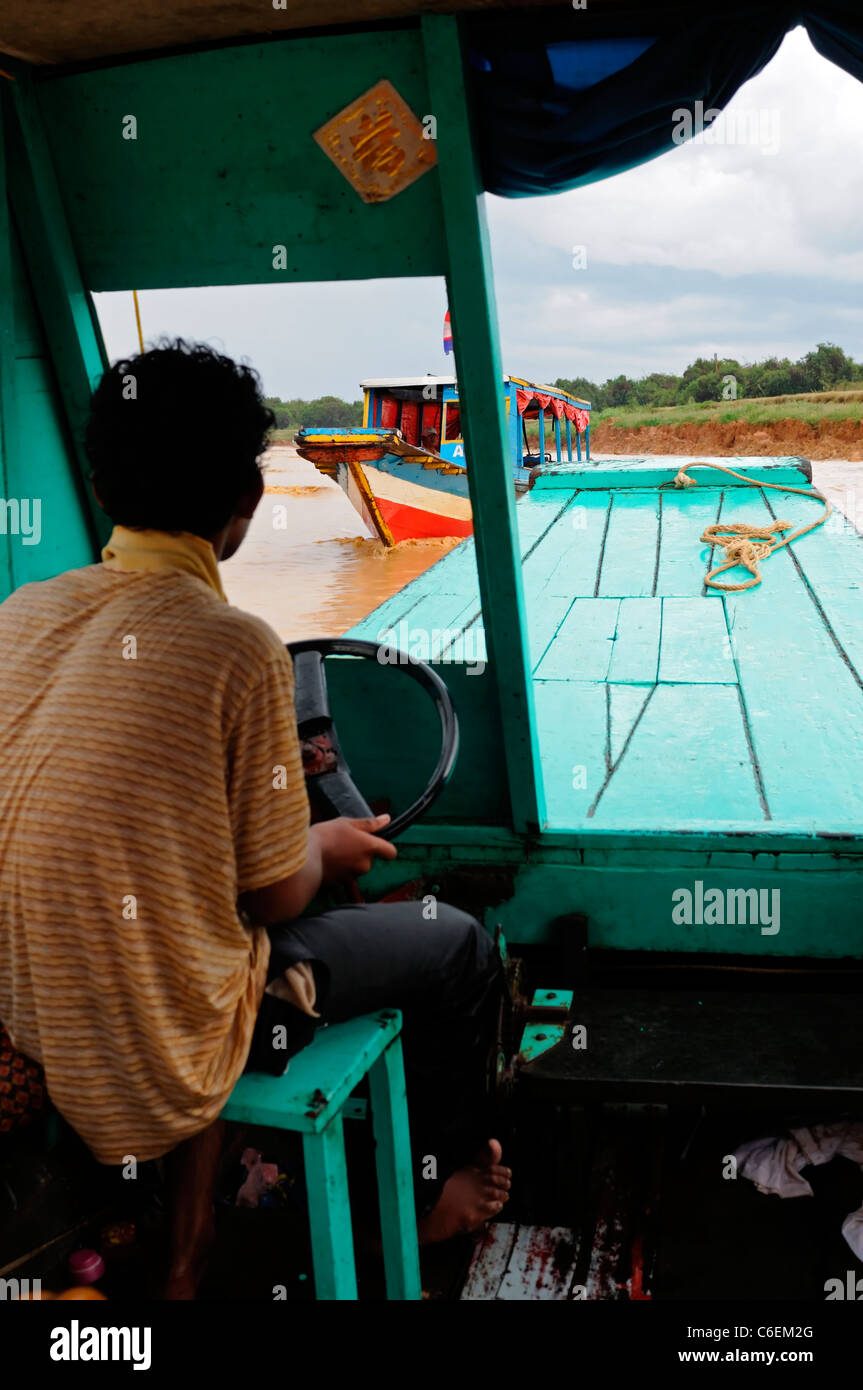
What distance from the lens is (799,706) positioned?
A: 3094 millimetres

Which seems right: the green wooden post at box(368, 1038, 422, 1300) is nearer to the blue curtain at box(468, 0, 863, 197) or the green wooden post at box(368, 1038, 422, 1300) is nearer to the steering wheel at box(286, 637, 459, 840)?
the steering wheel at box(286, 637, 459, 840)

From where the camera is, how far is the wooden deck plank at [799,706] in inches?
96.4

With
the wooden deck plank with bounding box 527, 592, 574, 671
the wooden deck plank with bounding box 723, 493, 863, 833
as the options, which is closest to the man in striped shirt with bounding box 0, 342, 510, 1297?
the wooden deck plank with bounding box 723, 493, 863, 833

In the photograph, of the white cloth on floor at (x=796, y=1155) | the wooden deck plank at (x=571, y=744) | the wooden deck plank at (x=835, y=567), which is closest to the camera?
the white cloth on floor at (x=796, y=1155)

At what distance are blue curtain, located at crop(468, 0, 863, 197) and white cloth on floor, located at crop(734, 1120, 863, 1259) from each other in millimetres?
2033

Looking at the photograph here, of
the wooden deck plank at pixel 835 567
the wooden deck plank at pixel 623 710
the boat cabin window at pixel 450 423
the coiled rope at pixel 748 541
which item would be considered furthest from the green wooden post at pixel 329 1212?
the boat cabin window at pixel 450 423

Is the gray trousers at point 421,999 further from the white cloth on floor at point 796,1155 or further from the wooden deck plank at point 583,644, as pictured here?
the wooden deck plank at point 583,644

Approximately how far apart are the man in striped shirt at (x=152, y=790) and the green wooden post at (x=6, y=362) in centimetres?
88

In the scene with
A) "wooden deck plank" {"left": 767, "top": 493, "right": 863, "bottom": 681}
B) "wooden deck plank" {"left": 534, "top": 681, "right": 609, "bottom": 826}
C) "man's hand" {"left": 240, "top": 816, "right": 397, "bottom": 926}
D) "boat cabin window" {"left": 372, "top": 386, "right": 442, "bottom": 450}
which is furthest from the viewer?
"boat cabin window" {"left": 372, "top": 386, "right": 442, "bottom": 450}

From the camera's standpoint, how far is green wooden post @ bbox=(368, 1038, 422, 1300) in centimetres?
169

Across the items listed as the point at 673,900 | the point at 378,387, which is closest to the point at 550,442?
the point at 378,387

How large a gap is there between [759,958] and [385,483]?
1512 cm

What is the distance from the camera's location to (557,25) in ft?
6.30

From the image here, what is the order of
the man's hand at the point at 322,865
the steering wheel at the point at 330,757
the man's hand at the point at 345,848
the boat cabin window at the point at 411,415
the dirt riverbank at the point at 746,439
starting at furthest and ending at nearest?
the dirt riverbank at the point at 746,439
the boat cabin window at the point at 411,415
the steering wheel at the point at 330,757
the man's hand at the point at 345,848
the man's hand at the point at 322,865
